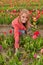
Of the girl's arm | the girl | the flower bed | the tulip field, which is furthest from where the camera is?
the girl

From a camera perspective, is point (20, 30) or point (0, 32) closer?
point (20, 30)

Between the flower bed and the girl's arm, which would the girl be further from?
the flower bed

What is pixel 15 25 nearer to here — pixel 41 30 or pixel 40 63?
pixel 41 30

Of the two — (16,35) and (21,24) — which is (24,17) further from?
(16,35)

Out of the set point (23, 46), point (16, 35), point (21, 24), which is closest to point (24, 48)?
point (23, 46)

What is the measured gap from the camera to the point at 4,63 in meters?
Answer: 5.17

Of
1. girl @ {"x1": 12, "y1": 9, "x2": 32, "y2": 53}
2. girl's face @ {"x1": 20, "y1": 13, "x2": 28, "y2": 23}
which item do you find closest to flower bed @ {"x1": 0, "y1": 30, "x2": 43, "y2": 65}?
girl @ {"x1": 12, "y1": 9, "x2": 32, "y2": 53}

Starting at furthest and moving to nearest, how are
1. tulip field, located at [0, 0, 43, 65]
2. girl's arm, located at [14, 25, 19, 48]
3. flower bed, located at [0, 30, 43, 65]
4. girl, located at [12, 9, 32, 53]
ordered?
girl, located at [12, 9, 32, 53], girl's arm, located at [14, 25, 19, 48], flower bed, located at [0, 30, 43, 65], tulip field, located at [0, 0, 43, 65]

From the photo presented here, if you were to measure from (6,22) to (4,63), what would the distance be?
2582 mm

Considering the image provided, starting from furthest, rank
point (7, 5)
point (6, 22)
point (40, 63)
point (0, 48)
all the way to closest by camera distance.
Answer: point (7, 5) < point (6, 22) < point (0, 48) < point (40, 63)

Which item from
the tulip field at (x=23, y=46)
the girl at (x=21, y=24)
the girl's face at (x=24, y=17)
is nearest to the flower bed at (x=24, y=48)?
the tulip field at (x=23, y=46)

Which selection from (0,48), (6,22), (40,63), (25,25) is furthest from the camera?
(6,22)

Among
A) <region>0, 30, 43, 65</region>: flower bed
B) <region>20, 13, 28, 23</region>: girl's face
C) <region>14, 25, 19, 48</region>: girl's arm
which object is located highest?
<region>20, 13, 28, 23</region>: girl's face

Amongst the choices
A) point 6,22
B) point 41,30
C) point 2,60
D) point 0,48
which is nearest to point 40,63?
point 2,60
